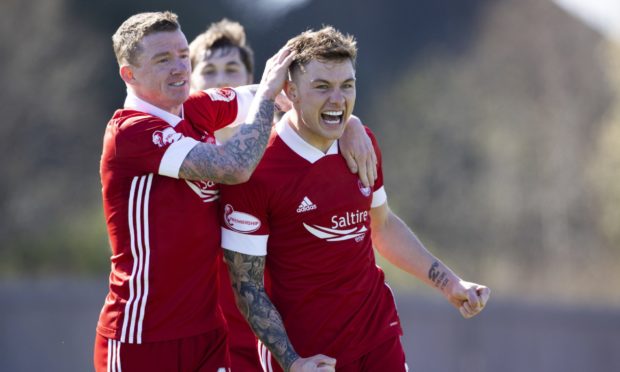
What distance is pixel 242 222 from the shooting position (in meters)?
4.56

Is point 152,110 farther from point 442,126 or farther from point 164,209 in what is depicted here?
point 442,126

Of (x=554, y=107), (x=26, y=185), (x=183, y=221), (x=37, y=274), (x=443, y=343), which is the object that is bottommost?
(x=183, y=221)

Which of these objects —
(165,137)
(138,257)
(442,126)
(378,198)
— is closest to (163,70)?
(165,137)

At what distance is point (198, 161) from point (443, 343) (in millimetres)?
7911

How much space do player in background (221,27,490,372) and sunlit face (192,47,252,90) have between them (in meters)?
1.97

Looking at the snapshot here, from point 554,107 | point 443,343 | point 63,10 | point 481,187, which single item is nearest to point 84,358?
point 443,343

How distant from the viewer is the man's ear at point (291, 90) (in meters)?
4.71

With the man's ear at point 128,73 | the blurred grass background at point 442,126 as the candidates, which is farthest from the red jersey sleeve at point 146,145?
the blurred grass background at point 442,126

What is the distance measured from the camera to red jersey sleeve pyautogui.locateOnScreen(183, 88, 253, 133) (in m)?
4.91

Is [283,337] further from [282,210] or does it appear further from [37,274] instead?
[37,274]

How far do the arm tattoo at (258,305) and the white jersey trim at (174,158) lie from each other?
19.4 inches

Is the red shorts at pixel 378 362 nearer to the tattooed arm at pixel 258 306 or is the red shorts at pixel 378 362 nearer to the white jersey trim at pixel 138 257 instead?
the tattooed arm at pixel 258 306

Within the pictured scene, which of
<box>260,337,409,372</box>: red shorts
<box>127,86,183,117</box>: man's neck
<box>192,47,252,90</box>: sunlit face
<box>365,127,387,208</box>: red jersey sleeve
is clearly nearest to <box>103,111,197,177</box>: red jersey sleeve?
<box>127,86,183,117</box>: man's neck

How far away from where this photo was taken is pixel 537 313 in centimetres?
1198
